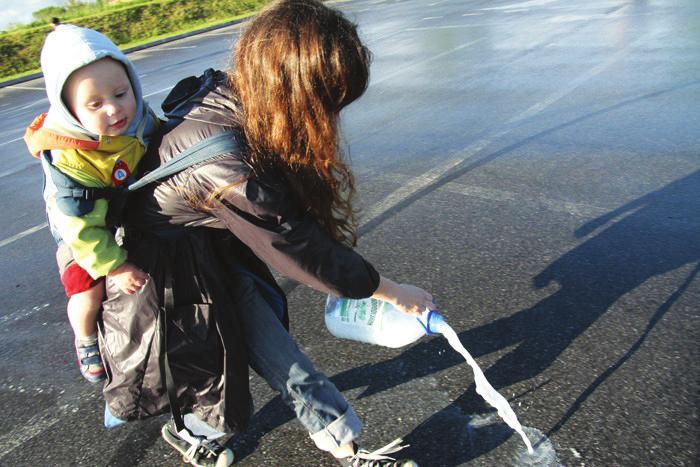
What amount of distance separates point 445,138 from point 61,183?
177 inches

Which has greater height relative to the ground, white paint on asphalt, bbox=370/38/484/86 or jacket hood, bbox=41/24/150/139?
jacket hood, bbox=41/24/150/139

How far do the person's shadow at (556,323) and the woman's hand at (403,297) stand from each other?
57 centimetres

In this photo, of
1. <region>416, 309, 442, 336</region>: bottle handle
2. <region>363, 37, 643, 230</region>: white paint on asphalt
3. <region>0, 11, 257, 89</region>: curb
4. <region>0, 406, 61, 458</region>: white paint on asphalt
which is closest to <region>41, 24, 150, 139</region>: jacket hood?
<region>416, 309, 442, 336</region>: bottle handle

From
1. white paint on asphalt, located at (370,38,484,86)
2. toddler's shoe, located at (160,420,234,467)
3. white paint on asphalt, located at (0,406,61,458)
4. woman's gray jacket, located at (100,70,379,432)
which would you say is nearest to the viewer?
woman's gray jacket, located at (100,70,379,432)

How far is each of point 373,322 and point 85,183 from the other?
1.23m

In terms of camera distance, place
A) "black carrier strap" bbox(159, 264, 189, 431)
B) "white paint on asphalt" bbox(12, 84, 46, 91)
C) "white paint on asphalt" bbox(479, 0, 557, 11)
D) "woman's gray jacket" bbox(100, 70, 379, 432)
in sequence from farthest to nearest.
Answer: "white paint on asphalt" bbox(12, 84, 46, 91), "white paint on asphalt" bbox(479, 0, 557, 11), "black carrier strap" bbox(159, 264, 189, 431), "woman's gray jacket" bbox(100, 70, 379, 432)

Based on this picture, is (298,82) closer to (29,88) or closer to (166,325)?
(166,325)

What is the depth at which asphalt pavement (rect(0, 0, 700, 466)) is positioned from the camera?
2426mm

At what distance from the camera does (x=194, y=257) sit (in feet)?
6.54

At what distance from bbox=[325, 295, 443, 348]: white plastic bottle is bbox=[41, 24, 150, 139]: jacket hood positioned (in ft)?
3.58

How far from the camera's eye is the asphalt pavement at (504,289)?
2426 millimetres

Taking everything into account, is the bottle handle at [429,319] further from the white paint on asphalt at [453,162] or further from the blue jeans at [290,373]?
the white paint on asphalt at [453,162]

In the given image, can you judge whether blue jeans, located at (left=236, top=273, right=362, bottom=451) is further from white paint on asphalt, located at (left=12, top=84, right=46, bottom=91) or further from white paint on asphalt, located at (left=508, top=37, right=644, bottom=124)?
white paint on asphalt, located at (left=12, top=84, right=46, bottom=91)

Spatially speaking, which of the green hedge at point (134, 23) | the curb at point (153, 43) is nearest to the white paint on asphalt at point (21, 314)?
the curb at point (153, 43)
